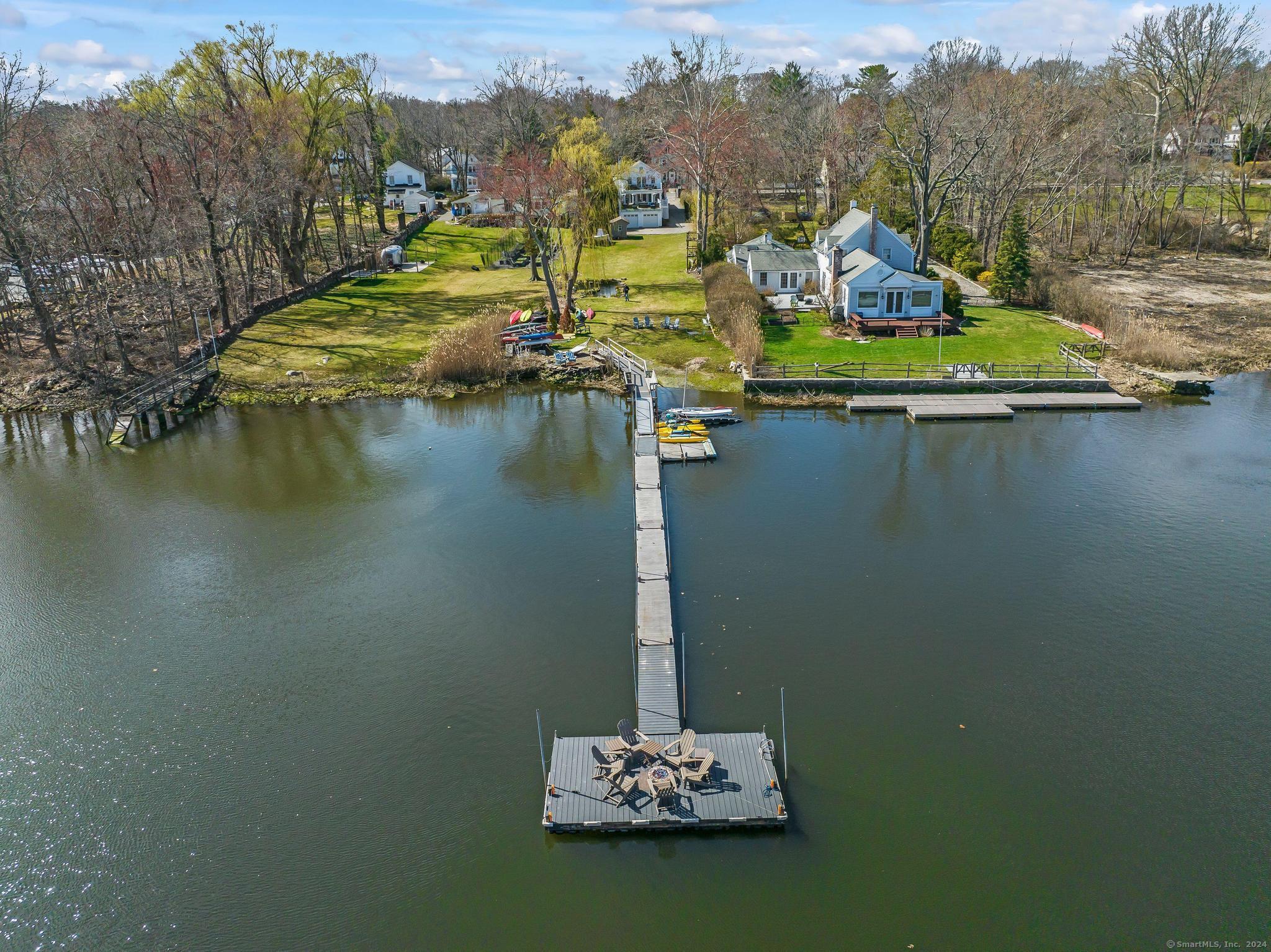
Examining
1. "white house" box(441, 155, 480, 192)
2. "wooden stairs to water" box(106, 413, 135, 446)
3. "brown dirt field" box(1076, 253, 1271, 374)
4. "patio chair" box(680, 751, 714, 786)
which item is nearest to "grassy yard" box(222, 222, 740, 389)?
"wooden stairs to water" box(106, 413, 135, 446)

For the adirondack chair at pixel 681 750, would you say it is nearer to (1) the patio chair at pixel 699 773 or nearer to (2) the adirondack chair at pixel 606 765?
(1) the patio chair at pixel 699 773

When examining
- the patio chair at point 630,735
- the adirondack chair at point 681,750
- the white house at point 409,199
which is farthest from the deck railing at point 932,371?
the white house at point 409,199

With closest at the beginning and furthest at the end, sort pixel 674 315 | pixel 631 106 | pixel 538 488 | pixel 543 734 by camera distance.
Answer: pixel 543 734 < pixel 538 488 < pixel 674 315 < pixel 631 106

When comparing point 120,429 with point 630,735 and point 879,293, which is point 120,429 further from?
point 879,293

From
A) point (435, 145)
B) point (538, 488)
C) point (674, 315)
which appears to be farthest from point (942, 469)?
point (435, 145)

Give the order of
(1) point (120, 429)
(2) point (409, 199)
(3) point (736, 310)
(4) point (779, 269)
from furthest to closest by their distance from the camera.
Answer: (2) point (409, 199)
(4) point (779, 269)
(3) point (736, 310)
(1) point (120, 429)

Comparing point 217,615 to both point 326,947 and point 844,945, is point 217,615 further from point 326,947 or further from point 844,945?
point 844,945

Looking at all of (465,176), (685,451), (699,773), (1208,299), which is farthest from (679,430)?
(465,176)
